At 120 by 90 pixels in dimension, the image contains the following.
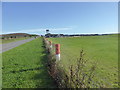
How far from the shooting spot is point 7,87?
4.03m

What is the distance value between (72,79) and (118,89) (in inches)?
56.5

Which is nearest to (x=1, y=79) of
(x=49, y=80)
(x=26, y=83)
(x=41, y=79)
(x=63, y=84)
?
(x=26, y=83)

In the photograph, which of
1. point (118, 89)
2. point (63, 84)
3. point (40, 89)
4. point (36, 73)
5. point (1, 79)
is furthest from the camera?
point (36, 73)

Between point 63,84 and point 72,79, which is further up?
point 72,79

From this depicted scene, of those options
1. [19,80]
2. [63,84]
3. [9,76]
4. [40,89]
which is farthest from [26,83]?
[63,84]

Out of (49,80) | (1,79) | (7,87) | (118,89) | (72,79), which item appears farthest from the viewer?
(1,79)

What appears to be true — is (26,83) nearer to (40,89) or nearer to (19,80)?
(19,80)

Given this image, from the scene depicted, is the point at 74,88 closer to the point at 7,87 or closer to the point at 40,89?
the point at 40,89

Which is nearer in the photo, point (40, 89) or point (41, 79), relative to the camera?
point (40, 89)

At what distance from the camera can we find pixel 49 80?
4344 mm

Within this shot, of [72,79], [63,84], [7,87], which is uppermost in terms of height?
[72,79]

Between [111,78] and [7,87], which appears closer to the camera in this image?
[7,87]

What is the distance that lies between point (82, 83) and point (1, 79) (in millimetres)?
3542

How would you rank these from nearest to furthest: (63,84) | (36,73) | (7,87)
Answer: (63,84) < (7,87) < (36,73)
